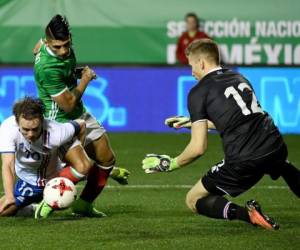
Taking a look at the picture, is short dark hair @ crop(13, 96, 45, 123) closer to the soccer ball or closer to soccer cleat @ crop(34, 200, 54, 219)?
the soccer ball

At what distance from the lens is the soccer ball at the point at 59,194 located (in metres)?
8.41

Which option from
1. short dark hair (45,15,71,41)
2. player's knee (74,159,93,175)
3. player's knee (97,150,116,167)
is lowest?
player's knee (97,150,116,167)

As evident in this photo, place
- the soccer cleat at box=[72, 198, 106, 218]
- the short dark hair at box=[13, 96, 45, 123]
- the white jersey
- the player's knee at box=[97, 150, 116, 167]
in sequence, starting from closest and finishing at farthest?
the short dark hair at box=[13, 96, 45, 123], the white jersey, the soccer cleat at box=[72, 198, 106, 218], the player's knee at box=[97, 150, 116, 167]

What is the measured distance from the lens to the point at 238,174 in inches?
309

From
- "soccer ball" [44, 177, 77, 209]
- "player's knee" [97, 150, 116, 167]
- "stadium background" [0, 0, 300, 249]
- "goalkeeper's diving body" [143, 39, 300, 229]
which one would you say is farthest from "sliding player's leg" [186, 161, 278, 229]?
"stadium background" [0, 0, 300, 249]

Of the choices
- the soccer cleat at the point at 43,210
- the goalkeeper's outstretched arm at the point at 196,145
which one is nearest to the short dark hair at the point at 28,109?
the soccer cleat at the point at 43,210

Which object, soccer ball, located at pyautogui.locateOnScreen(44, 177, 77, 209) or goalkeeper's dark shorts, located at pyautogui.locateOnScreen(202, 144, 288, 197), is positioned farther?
soccer ball, located at pyautogui.locateOnScreen(44, 177, 77, 209)

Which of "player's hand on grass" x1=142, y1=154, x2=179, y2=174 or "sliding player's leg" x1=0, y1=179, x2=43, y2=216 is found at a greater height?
"player's hand on grass" x1=142, y1=154, x2=179, y2=174

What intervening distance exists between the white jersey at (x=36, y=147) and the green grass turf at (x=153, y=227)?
40 centimetres

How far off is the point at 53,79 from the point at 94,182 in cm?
99

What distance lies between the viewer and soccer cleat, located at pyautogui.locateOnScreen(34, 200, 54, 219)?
8555mm

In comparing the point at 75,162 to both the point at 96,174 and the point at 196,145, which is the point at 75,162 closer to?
the point at 96,174

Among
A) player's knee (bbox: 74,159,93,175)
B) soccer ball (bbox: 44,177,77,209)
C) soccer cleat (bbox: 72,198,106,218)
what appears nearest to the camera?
soccer ball (bbox: 44,177,77,209)

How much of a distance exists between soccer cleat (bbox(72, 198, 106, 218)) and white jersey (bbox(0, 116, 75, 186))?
0.38 metres
